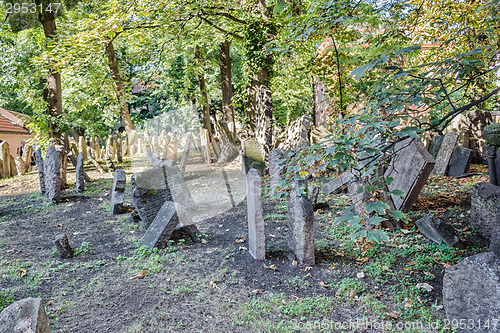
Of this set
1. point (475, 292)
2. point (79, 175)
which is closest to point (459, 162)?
point (475, 292)

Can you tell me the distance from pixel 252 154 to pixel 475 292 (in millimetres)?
7339

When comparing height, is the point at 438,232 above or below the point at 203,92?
below

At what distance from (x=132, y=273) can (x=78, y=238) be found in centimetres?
215

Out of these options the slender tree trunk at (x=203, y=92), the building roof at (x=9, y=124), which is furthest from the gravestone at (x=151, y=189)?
the building roof at (x=9, y=124)

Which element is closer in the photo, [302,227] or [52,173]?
[302,227]

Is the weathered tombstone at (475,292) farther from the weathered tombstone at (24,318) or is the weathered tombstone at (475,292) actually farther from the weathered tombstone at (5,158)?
the weathered tombstone at (5,158)

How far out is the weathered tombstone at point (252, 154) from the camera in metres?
9.39

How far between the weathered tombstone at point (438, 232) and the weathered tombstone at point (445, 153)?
4.61 m

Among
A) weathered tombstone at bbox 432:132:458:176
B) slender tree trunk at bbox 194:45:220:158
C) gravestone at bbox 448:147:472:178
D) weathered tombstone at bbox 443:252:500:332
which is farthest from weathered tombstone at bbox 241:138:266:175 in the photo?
weathered tombstone at bbox 443:252:500:332

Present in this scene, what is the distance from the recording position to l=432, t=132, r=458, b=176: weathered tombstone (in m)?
7.85

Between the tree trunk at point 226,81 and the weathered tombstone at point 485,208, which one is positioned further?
the tree trunk at point 226,81

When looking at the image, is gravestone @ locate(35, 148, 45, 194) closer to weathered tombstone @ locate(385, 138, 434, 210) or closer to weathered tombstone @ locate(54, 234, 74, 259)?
weathered tombstone @ locate(54, 234, 74, 259)

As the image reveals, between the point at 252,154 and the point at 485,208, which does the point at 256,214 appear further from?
the point at 252,154

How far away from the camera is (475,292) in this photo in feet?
8.00
